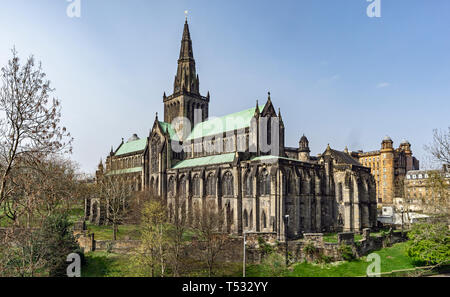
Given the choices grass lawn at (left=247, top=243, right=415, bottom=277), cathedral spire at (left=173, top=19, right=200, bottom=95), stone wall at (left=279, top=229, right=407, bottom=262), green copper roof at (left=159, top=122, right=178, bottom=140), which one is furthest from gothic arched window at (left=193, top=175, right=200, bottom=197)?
cathedral spire at (left=173, top=19, right=200, bottom=95)

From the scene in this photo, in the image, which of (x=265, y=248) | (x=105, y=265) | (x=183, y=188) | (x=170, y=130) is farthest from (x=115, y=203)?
(x=265, y=248)

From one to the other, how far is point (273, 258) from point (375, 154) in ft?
295

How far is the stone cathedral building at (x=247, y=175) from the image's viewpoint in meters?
49.6

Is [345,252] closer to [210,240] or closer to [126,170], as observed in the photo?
[210,240]

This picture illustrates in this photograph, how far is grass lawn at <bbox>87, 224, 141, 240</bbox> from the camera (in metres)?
49.8

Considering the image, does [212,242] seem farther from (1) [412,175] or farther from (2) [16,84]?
(1) [412,175]

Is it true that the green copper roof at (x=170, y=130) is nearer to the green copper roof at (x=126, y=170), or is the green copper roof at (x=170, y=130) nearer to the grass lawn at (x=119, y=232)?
the green copper roof at (x=126, y=170)

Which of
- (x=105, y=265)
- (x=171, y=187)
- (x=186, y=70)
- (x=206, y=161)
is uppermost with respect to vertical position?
(x=186, y=70)

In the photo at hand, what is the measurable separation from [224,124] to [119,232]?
96.4 feet

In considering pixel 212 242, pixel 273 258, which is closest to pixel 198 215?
pixel 212 242

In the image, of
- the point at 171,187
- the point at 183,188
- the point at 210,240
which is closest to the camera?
the point at 210,240

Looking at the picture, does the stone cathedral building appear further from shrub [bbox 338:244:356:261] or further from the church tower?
shrub [bbox 338:244:356:261]

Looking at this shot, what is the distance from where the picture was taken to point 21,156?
12297 mm

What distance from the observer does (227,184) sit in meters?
55.2
